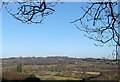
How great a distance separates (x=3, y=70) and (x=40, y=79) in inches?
14.8

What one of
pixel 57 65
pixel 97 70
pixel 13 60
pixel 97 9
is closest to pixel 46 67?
pixel 57 65

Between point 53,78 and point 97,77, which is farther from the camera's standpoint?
point 53,78

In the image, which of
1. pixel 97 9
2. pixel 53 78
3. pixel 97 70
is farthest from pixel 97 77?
pixel 97 9

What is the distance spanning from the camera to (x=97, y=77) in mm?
2428

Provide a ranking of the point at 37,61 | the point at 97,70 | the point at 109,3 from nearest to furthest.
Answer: the point at 109,3 < the point at 97,70 < the point at 37,61

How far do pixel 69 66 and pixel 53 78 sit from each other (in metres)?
0.21

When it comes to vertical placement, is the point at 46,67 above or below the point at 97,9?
below

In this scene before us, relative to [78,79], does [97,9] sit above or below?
above

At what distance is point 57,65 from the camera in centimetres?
261

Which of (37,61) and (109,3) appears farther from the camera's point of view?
(37,61)

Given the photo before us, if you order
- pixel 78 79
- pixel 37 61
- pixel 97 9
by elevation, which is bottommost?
pixel 78 79

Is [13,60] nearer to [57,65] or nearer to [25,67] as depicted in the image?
[25,67]

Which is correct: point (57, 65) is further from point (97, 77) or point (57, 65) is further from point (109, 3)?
point (109, 3)

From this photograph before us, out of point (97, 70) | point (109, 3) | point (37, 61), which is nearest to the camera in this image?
point (109, 3)
